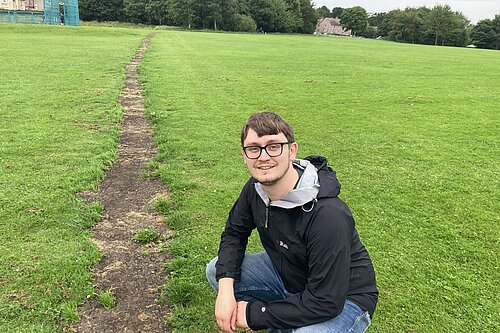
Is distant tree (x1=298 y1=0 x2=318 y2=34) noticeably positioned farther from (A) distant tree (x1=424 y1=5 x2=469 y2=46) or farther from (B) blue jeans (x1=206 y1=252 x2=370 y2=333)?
(B) blue jeans (x1=206 y1=252 x2=370 y2=333)

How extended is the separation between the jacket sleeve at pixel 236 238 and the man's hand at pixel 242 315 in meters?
0.33

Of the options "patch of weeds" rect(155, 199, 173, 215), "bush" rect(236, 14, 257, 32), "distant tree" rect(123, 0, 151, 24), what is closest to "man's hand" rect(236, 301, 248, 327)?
"patch of weeds" rect(155, 199, 173, 215)

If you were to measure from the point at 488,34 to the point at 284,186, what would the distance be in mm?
117085

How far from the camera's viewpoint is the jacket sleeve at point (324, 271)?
110 inches

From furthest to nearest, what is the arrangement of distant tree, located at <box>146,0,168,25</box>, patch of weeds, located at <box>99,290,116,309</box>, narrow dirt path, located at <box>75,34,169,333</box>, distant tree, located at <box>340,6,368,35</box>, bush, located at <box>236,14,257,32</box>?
distant tree, located at <box>340,6,368,35</box> < bush, located at <box>236,14,257,32</box> < distant tree, located at <box>146,0,168,25</box> < patch of weeds, located at <box>99,290,116,309</box> < narrow dirt path, located at <box>75,34,169,333</box>

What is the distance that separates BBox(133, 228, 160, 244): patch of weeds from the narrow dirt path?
2.7 inches

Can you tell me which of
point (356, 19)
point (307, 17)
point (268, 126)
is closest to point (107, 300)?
point (268, 126)

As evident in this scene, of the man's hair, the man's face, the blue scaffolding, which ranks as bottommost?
the man's face

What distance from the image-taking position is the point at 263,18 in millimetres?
115938

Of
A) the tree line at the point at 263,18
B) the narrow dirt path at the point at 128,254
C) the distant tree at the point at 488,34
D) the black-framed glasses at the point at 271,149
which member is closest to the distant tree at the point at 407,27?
the tree line at the point at 263,18

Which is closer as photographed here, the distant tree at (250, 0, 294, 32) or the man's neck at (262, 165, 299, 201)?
the man's neck at (262, 165, 299, 201)

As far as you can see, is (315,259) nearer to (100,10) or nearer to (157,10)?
(157,10)

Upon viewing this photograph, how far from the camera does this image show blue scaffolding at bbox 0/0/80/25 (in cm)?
7181

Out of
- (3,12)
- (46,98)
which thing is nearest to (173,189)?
(46,98)
